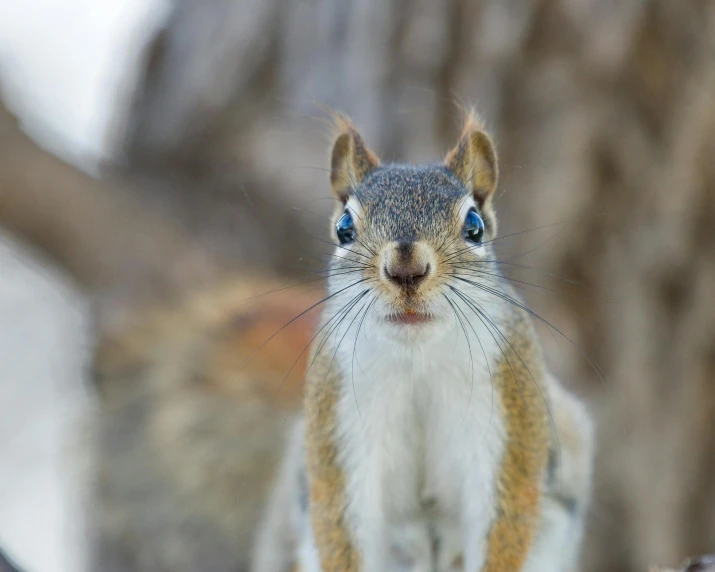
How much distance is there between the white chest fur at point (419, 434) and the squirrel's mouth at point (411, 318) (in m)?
0.22

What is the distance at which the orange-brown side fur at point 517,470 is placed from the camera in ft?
6.72

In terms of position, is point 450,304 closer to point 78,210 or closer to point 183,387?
point 183,387

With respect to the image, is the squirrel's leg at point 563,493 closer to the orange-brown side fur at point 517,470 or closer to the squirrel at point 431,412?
the squirrel at point 431,412

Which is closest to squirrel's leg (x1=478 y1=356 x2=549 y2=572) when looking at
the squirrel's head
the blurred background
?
the squirrel's head

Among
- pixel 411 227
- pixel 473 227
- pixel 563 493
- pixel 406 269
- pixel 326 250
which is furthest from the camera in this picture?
pixel 326 250

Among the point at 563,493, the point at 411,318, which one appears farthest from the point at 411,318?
the point at 563,493

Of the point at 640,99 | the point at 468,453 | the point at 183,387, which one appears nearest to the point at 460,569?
the point at 468,453

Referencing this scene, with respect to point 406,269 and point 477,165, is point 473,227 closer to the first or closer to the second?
point 477,165

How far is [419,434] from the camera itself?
83.3 inches

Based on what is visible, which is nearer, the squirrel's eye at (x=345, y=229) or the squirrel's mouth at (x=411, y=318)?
the squirrel's mouth at (x=411, y=318)

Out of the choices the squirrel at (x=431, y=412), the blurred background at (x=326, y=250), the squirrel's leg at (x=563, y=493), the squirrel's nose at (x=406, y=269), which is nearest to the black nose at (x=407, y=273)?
the squirrel's nose at (x=406, y=269)

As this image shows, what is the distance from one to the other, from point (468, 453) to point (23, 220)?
268cm

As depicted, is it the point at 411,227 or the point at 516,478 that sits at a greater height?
the point at 411,227

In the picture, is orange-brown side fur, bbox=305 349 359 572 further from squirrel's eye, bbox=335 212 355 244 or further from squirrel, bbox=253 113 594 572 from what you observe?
squirrel's eye, bbox=335 212 355 244
